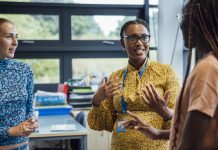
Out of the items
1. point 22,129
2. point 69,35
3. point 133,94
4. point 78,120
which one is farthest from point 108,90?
point 69,35

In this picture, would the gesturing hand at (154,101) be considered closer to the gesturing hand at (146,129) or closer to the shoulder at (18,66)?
the gesturing hand at (146,129)

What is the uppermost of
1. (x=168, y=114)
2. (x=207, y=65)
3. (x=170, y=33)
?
(x=170, y=33)

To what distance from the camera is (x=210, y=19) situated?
0.97 metres

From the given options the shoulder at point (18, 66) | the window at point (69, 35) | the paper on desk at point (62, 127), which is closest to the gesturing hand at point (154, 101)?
the shoulder at point (18, 66)

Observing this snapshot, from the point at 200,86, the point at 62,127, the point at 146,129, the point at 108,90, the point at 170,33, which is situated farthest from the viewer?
the point at 170,33

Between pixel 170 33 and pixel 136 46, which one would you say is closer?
pixel 136 46

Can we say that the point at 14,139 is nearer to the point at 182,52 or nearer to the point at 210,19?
the point at 210,19

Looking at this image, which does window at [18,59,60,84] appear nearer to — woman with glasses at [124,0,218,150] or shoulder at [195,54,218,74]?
woman with glasses at [124,0,218,150]

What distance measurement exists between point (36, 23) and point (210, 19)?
3.53 m

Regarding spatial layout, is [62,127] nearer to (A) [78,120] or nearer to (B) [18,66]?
(A) [78,120]

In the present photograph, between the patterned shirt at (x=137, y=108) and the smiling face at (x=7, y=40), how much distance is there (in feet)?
2.25

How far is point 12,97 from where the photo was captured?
6.52ft

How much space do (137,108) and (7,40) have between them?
3.14ft

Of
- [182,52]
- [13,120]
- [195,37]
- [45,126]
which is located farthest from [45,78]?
[195,37]
